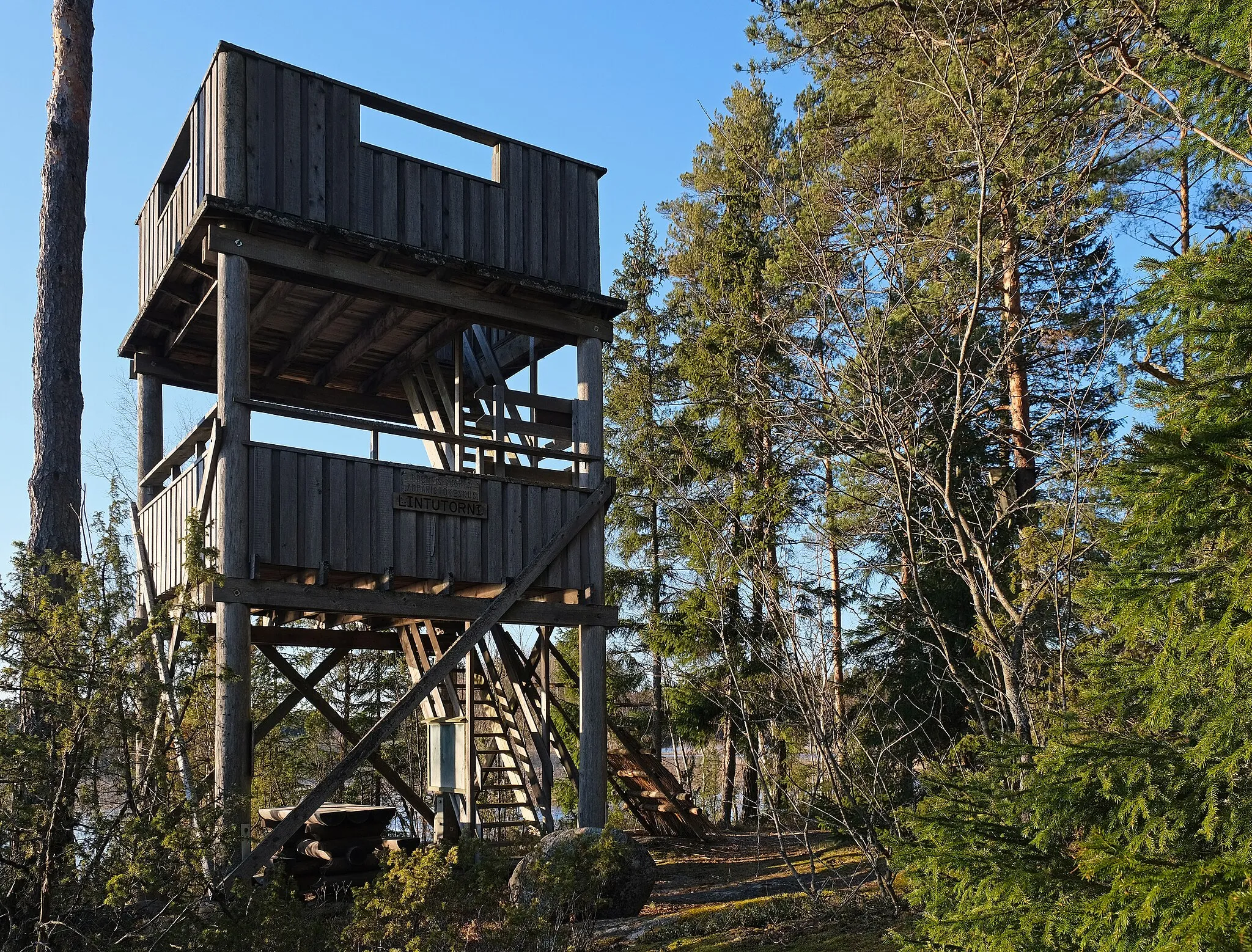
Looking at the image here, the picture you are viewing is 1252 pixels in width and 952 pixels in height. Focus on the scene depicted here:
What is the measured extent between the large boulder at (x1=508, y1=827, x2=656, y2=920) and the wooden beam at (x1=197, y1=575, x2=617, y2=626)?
7.00 ft

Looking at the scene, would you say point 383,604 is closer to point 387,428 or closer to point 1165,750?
point 387,428

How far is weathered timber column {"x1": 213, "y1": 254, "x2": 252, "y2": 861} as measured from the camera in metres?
8.90

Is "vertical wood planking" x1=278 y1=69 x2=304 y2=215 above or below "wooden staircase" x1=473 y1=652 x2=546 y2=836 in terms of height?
above

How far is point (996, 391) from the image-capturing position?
1564cm

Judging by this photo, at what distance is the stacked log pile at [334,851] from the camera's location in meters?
11.5

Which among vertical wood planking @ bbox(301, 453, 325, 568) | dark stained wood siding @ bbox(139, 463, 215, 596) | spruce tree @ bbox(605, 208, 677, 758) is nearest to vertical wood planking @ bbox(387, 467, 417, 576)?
vertical wood planking @ bbox(301, 453, 325, 568)

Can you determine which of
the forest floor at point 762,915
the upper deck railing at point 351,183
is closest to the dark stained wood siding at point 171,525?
the upper deck railing at point 351,183

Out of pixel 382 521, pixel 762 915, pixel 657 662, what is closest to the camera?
pixel 762 915

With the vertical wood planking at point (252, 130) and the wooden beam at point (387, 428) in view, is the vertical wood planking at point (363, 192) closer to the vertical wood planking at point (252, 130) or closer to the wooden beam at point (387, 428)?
the vertical wood planking at point (252, 130)

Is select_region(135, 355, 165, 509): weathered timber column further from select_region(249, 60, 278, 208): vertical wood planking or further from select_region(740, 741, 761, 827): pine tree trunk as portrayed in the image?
select_region(740, 741, 761, 827): pine tree trunk

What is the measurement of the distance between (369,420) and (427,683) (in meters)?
2.57

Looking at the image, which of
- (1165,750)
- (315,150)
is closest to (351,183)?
(315,150)

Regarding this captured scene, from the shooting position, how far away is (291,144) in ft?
32.9

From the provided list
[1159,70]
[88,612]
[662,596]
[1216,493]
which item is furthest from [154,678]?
[662,596]
